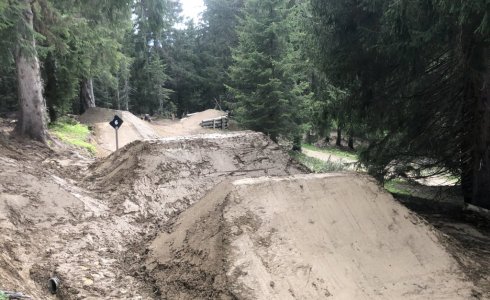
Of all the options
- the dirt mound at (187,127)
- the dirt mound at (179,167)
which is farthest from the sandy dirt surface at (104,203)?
the dirt mound at (187,127)

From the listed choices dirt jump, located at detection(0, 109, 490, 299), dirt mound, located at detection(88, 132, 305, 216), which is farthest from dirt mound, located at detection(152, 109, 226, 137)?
dirt jump, located at detection(0, 109, 490, 299)

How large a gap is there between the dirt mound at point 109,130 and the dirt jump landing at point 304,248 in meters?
12.8

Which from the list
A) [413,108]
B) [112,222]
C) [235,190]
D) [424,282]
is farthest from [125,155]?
[424,282]

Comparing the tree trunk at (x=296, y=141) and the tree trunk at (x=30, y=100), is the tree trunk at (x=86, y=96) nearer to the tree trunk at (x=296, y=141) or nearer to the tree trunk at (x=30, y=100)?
the tree trunk at (x=296, y=141)

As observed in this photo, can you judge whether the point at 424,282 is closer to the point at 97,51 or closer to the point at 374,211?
the point at 374,211

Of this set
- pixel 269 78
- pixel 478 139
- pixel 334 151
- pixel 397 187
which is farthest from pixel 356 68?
pixel 334 151

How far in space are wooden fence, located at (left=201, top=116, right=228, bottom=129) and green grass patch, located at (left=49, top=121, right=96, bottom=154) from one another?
34.4 feet

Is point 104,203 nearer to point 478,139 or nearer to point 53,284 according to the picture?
point 53,284

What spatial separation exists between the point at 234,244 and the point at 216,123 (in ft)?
85.3

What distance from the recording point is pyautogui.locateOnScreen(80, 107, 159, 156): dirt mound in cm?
2092

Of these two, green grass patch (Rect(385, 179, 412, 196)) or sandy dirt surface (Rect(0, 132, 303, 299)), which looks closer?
sandy dirt surface (Rect(0, 132, 303, 299))

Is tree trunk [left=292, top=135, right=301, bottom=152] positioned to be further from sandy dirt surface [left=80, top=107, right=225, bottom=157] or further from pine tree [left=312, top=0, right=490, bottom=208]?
pine tree [left=312, top=0, right=490, bottom=208]

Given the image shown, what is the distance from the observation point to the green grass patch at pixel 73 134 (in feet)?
56.7

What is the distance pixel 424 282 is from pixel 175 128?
87.1ft
